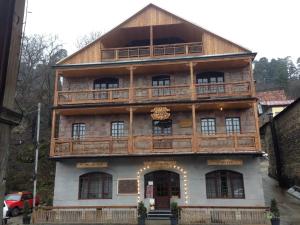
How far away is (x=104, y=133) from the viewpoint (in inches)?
834

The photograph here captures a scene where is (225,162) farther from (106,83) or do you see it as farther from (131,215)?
(106,83)

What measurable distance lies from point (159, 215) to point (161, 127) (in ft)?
19.8

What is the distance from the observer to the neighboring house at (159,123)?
18688 millimetres

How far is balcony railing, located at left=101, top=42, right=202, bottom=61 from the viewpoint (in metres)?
21.3

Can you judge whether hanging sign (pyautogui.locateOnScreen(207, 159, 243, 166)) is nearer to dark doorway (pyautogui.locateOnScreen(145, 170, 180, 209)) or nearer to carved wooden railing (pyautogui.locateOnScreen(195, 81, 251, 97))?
dark doorway (pyautogui.locateOnScreen(145, 170, 180, 209))

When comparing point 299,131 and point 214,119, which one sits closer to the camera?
point 214,119

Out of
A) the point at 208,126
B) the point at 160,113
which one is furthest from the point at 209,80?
the point at 160,113

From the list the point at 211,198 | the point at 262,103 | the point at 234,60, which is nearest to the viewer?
the point at 211,198

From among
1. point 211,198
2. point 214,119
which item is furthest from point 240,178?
point 214,119

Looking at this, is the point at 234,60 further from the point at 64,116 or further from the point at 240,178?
the point at 64,116

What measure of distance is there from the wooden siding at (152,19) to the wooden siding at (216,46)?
7.99 ft

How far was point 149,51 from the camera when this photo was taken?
864 inches

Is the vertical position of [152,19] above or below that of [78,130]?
above

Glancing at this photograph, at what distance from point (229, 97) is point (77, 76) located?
11.7m
